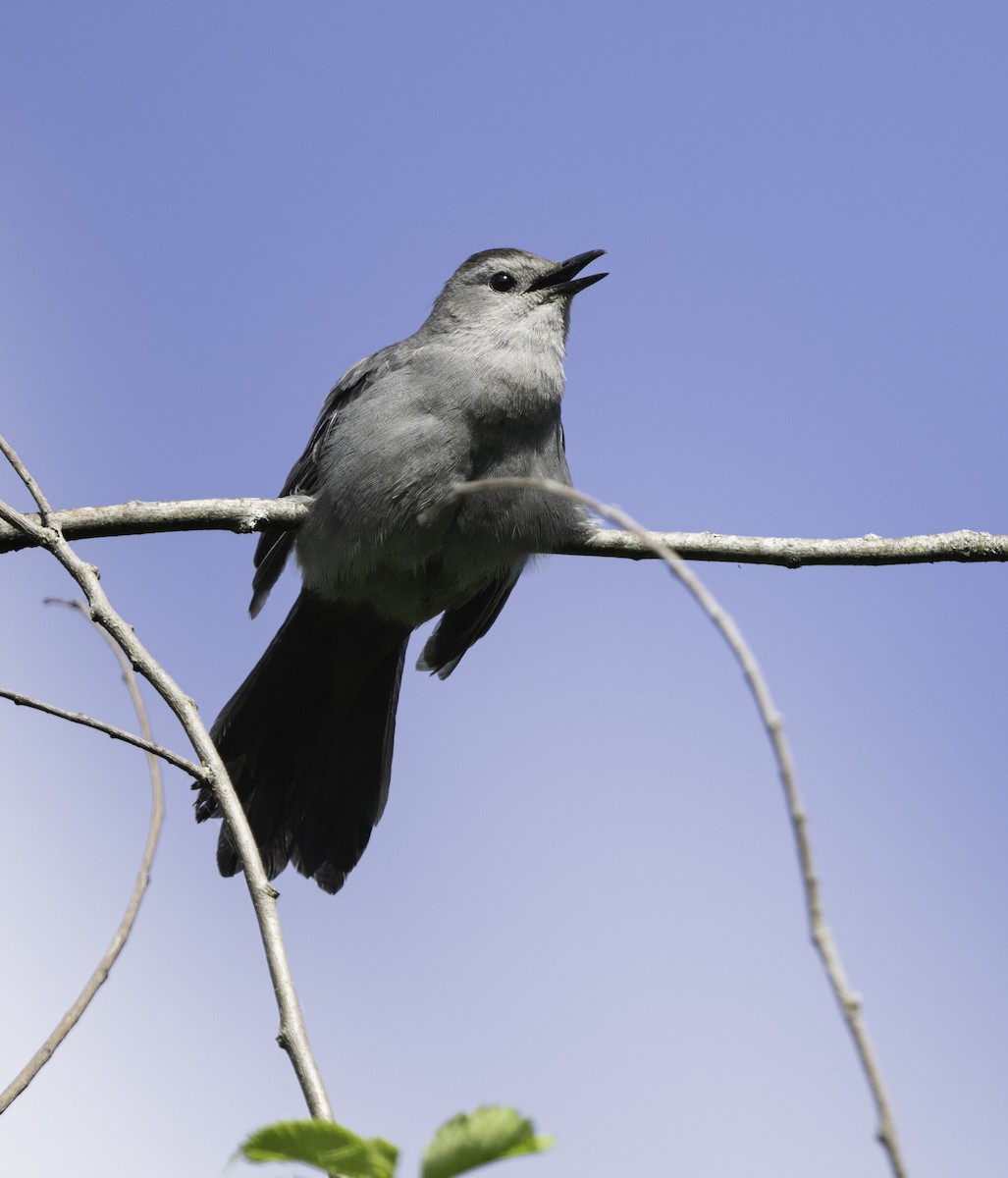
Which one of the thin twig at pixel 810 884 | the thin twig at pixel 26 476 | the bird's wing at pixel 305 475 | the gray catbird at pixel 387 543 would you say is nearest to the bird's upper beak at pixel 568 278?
the gray catbird at pixel 387 543

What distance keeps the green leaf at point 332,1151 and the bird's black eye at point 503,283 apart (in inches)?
206

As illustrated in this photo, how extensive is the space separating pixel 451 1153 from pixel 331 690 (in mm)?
4670

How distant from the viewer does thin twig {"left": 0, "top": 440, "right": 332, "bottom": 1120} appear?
1821 mm

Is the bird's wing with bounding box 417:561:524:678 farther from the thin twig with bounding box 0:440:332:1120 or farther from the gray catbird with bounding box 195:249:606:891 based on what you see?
the thin twig with bounding box 0:440:332:1120

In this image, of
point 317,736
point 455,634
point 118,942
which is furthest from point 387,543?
point 118,942

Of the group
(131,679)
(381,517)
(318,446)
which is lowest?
(131,679)

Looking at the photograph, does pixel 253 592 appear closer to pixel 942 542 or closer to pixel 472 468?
pixel 472 468

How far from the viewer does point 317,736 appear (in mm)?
5699

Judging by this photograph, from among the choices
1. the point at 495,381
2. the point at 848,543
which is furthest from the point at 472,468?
the point at 848,543

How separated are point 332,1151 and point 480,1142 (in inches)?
6.5

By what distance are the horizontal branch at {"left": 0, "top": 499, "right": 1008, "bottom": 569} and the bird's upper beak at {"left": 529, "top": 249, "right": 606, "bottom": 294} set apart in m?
2.06

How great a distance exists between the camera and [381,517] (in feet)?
16.6

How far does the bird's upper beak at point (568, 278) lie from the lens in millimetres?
5910

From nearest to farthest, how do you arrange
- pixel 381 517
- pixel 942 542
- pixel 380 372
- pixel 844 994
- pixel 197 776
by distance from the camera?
pixel 844 994
pixel 197 776
pixel 942 542
pixel 381 517
pixel 380 372
